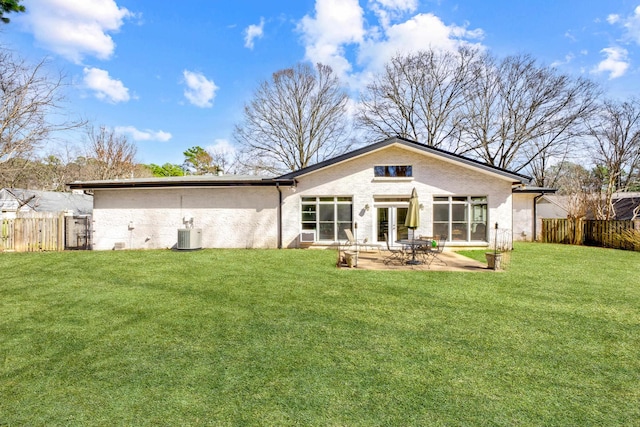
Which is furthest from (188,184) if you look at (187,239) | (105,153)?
(105,153)

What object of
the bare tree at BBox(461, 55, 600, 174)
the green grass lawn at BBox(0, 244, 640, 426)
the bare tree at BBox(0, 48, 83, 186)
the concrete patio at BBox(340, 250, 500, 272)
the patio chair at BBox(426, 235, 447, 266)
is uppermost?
the bare tree at BBox(461, 55, 600, 174)

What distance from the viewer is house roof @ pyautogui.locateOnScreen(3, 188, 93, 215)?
23.9m

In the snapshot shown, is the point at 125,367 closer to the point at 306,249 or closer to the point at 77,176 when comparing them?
the point at 306,249

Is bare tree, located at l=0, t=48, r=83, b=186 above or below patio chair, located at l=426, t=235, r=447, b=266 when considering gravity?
above

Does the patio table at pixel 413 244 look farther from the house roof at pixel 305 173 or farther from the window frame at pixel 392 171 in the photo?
the house roof at pixel 305 173

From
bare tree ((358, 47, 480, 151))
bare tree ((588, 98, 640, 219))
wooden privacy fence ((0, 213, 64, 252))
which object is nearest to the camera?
wooden privacy fence ((0, 213, 64, 252))

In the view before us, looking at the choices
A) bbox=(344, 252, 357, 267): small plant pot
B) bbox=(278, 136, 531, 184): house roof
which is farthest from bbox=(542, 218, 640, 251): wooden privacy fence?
Result: bbox=(344, 252, 357, 267): small plant pot

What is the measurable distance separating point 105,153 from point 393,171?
3045 cm

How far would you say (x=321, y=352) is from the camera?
3.94 m

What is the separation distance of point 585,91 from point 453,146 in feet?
32.2

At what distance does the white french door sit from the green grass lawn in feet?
20.4

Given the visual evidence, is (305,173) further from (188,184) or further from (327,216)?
(188,184)

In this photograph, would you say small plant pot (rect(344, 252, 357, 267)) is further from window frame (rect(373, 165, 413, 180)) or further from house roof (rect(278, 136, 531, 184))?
window frame (rect(373, 165, 413, 180))

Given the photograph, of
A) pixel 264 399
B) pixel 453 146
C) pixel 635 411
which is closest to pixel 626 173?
pixel 453 146
